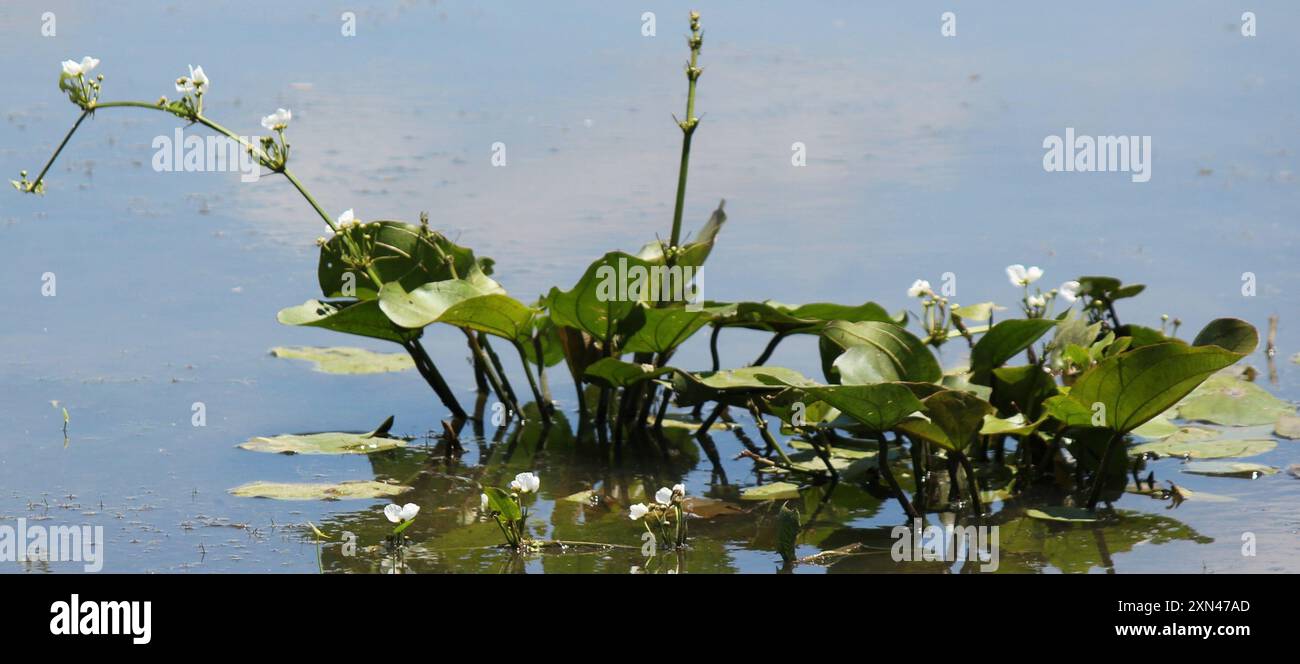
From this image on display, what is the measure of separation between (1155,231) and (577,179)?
2.64 meters

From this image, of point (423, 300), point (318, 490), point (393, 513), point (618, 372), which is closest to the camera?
point (393, 513)

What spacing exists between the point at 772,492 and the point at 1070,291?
110 cm

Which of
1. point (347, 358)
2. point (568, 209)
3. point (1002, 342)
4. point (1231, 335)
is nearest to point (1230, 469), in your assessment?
point (1231, 335)

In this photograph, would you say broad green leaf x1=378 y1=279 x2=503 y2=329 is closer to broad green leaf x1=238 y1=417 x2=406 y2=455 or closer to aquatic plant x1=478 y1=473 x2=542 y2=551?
broad green leaf x1=238 y1=417 x2=406 y2=455

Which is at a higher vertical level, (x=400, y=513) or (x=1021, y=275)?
(x=1021, y=275)

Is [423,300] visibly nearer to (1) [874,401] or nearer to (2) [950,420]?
(1) [874,401]

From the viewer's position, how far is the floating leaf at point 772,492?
13.5ft

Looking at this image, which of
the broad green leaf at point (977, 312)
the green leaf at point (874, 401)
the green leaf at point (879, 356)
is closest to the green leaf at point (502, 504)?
the green leaf at point (874, 401)

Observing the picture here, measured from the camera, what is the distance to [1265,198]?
7.14 m

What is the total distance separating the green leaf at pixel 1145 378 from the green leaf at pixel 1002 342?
0.36 m

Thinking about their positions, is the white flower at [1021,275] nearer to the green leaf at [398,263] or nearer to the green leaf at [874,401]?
the green leaf at [874,401]

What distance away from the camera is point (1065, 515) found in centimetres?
383

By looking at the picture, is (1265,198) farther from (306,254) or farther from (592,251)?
(306,254)

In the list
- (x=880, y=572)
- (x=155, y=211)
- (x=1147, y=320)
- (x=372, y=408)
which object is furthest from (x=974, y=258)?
(x=155, y=211)
